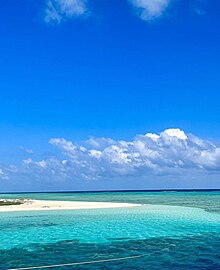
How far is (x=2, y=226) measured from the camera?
128 ft

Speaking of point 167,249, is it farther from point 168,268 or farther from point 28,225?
point 28,225

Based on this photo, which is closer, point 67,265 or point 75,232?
point 67,265

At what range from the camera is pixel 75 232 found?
33375 millimetres

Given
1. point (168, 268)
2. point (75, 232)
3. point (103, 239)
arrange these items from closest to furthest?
1. point (168, 268)
2. point (103, 239)
3. point (75, 232)

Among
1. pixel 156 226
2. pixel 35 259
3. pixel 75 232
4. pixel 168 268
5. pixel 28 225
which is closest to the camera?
pixel 168 268

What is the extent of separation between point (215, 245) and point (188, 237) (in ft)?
13.9

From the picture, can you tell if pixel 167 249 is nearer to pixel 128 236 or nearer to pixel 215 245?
pixel 215 245

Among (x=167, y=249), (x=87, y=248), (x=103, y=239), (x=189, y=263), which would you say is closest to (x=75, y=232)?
(x=103, y=239)

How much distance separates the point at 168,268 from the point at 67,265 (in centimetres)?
558

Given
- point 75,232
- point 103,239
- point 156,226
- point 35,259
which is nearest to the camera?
point 35,259

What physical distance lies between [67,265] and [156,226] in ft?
60.6

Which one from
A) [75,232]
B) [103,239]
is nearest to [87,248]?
[103,239]

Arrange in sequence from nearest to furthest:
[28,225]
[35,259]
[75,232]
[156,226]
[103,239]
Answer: [35,259] → [103,239] → [75,232] → [156,226] → [28,225]

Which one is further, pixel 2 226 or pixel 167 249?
pixel 2 226
